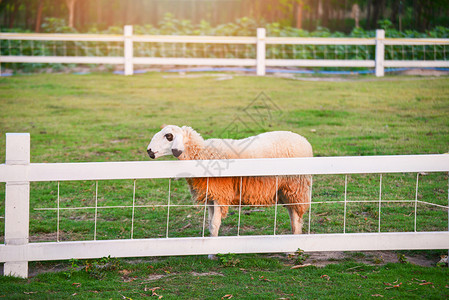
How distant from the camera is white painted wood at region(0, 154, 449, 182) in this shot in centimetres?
450

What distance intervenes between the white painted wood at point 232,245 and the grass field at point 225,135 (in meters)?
0.20

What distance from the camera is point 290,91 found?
43.0 feet

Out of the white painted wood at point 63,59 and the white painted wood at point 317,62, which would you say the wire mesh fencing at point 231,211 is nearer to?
the white painted wood at point 317,62

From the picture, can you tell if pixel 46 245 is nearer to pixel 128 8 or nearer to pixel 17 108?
pixel 17 108

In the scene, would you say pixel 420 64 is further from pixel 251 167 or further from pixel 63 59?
pixel 251 167

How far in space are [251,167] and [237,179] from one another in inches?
25.0

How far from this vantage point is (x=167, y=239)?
4.60 meters

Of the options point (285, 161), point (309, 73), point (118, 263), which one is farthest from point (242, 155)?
point (309, 73)

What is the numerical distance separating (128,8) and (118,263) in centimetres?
3939

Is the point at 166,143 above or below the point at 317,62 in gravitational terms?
below

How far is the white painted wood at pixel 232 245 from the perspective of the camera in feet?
14.7

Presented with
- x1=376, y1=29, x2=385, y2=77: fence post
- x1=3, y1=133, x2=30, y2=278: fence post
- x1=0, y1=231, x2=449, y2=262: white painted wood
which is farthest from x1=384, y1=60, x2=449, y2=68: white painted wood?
x1=3, y1=133, x2=30, y2=278: fence post

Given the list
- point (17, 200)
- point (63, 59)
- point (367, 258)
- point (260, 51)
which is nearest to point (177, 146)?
point (17, 200)

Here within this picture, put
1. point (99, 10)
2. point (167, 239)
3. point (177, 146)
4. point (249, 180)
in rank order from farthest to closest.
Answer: point (99, 10)
point (249, 180)
point (177, 146)
point (167, 239)
